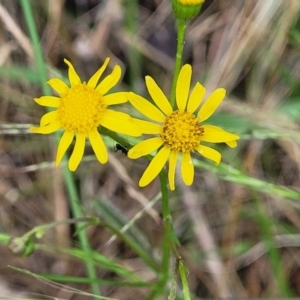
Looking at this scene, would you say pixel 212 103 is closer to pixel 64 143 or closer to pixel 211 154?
pixel 211 154

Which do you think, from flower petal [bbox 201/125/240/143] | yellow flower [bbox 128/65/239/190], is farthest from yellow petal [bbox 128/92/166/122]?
flower petal [bbox 201/125/240/143]

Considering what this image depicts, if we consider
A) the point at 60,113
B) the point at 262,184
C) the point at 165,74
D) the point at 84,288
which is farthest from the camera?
the point at 165,74

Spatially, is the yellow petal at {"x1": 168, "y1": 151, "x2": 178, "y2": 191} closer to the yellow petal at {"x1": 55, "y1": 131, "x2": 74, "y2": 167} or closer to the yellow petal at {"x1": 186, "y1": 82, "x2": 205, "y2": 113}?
the yellow petal at {"x1": 186, "y1": 82, "x2": 205, "y2": 113}

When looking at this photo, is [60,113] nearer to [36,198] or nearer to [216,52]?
[36,198]

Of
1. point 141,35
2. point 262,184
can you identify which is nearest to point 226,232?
point 262,184

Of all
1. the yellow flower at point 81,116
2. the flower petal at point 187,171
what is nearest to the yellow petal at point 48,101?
the yellow flower at point 81,116

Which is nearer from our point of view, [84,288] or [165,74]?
[84,288]
